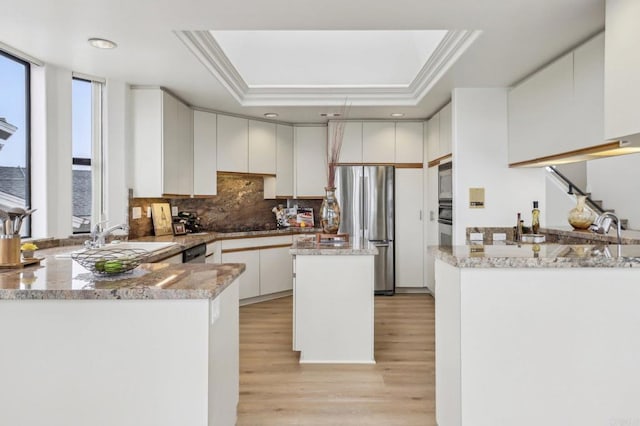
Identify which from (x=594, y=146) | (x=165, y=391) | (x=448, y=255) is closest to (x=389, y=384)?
(x=448, y=255)

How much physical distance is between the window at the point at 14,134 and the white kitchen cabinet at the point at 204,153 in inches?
67.1

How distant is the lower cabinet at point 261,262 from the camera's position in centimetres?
464

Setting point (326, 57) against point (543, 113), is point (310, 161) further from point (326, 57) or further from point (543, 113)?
point (543, 113)

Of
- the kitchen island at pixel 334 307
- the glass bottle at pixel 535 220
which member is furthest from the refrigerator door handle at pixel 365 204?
the kitchen island at pixel 334 307

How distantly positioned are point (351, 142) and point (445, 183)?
1370mm

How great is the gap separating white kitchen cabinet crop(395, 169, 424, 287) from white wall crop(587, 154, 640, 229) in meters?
2.80

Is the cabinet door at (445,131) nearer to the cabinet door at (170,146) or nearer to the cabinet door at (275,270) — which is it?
the cabinet door at (275,270)

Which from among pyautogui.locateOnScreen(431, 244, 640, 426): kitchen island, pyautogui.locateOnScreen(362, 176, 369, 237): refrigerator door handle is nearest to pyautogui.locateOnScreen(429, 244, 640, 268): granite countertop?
pyautogui.locateOnScreen(431, 244, 640, 426): kitchen island

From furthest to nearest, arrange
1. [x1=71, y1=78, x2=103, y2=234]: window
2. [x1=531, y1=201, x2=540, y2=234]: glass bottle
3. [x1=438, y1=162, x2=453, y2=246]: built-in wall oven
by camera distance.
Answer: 1. [x1=438, y1=162, x2=453, y2=246]: built-in wall oven
2. [x1=531, y1=201, x2=540, y2=234]: glass bottle
3. [x1=71, y1=78, x2=103, y2=234]: window

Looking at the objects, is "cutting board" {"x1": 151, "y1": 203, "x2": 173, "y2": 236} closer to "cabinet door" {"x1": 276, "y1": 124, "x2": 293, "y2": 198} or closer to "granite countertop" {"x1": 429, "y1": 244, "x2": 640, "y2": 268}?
"cabinet door" {"x1": 276, "y1": 124, "x2": 293, "y2": 198}

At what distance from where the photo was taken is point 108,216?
364 centimetres

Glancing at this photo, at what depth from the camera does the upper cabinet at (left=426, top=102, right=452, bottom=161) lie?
4371mm

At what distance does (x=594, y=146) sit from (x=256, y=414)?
274cm

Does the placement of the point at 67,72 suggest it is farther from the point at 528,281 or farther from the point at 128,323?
the point at 528,281
